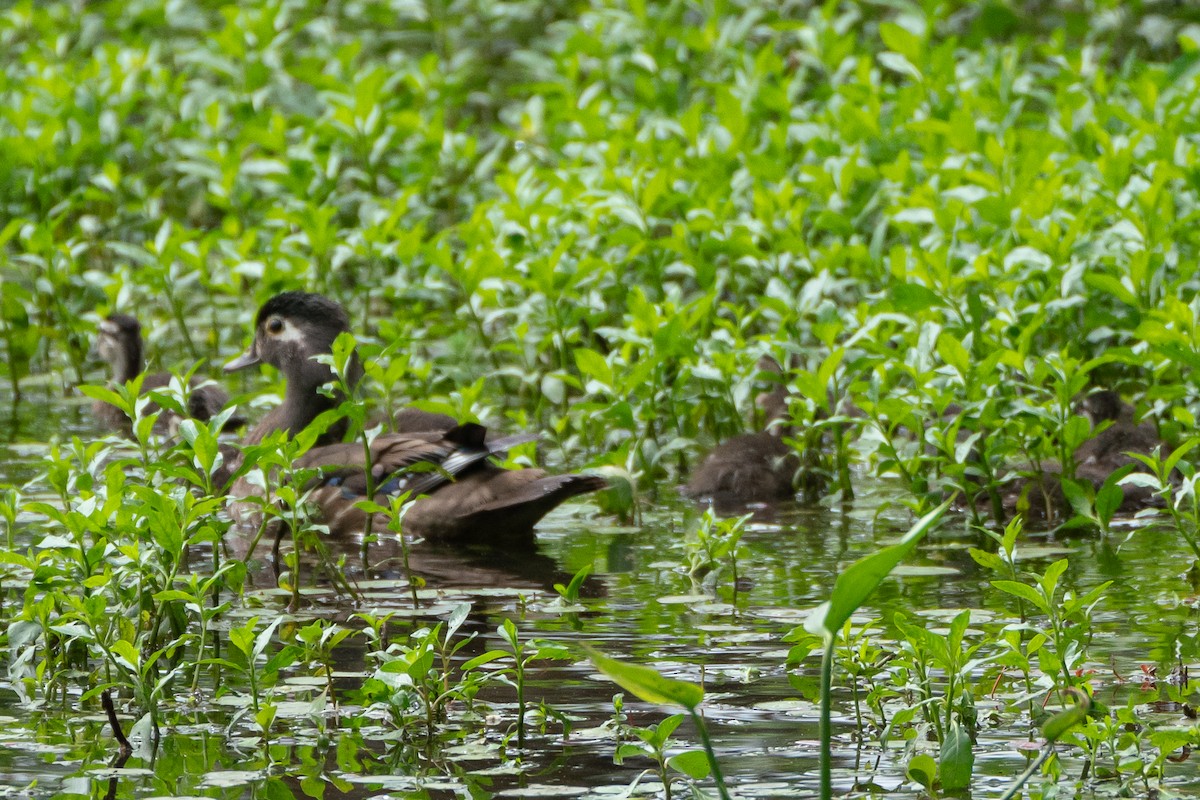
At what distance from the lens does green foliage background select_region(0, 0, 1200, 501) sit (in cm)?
718

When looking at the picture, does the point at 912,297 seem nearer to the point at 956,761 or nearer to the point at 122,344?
the point at 956,761

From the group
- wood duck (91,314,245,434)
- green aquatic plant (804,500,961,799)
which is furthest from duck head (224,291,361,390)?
green aquatic plant (804,500,961,799)

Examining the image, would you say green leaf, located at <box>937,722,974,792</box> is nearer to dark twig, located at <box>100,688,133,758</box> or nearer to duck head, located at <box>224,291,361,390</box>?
dark twig, located at <box>100,688,133,758</box>

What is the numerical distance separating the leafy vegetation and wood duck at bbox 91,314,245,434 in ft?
0.64

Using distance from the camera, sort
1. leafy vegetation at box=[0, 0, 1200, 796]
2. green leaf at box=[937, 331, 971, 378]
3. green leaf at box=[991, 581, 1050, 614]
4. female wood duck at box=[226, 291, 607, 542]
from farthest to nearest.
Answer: female wood duck at box=[226, 291, 607, 542]
green leaf at box=[937, 331, 971, 378]
leafy vegetation at box=[0, 0, 1200, 796]
green leaf at box=[991, 581, 1050, 614]

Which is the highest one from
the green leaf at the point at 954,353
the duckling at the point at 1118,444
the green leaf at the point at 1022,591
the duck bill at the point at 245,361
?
the duck bill at the point at 245,361

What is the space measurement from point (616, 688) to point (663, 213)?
4.70m

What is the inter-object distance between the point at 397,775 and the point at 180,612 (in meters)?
1.15

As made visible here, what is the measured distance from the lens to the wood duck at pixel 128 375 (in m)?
8.56

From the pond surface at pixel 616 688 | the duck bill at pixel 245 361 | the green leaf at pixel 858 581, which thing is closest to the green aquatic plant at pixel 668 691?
the pond surface at pixel 616 688

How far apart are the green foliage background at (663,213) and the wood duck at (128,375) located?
147mm

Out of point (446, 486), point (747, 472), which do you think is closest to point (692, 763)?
point (446, 486)

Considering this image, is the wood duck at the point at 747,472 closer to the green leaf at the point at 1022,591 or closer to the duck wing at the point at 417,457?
the duck wing at the point at 417,457

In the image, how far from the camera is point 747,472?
7188 mm
